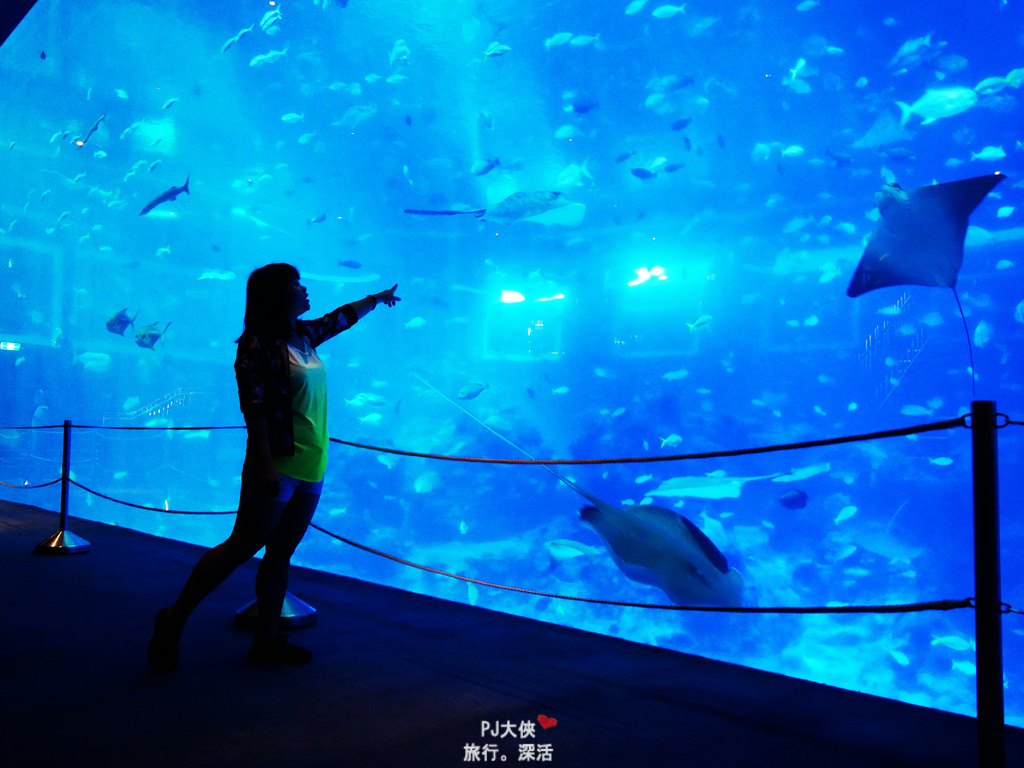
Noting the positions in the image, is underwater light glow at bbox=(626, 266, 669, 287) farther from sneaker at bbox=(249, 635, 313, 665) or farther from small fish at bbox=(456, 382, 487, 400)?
sneaker at bbox=(249, 635, 313, 665)

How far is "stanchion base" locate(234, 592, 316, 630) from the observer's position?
2803 millimetres

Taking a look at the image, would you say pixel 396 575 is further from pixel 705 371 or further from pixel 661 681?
pixel 661 681

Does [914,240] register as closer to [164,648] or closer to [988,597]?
[988,597]

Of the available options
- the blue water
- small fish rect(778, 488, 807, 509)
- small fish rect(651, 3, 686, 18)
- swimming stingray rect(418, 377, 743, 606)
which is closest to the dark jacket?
swimming stingray rect(418, 377, 743, 606)

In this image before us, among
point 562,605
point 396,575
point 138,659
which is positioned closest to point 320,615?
point 138,659

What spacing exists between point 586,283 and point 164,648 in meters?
34.5

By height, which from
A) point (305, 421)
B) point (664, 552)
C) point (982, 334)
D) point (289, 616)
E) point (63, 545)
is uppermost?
point (982, 334)

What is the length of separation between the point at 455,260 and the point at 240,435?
713 inches

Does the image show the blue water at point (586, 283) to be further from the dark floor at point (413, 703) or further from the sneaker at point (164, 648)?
the sneaker at point (164, 648)

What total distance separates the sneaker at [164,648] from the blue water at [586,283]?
17738 millimetres

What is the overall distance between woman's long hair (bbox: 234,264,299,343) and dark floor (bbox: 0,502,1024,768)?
3.86ft

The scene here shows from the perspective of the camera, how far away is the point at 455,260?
41594 mm

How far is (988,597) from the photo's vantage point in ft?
4.76

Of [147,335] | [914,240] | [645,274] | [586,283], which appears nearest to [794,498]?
[914,240]
